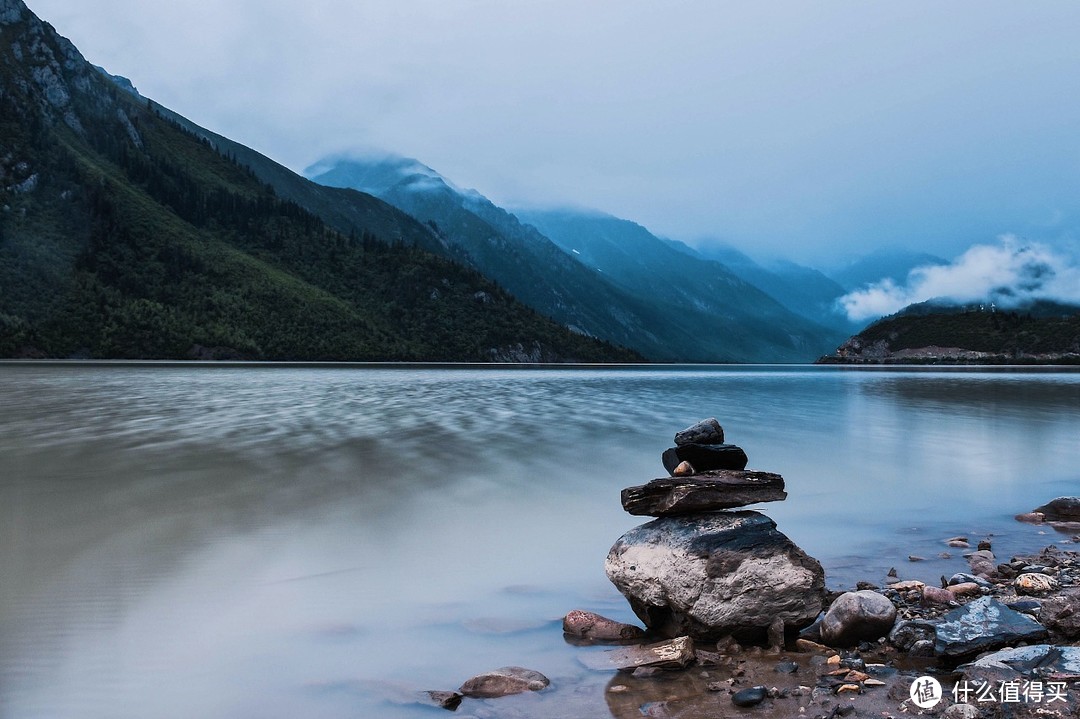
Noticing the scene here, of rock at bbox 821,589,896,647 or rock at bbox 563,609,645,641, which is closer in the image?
rock at bbox 821,589,896,647

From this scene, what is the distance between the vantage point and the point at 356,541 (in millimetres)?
13773

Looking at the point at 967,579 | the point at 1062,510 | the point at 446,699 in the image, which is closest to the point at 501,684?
the point at 446,699

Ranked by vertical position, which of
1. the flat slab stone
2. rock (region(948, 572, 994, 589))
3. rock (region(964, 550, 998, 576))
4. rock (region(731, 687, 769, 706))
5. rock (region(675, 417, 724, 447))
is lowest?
rock (region(731, 687, 769, 706))

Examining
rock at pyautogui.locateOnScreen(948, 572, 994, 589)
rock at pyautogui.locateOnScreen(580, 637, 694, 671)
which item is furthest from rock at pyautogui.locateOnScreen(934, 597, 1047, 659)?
rock at pyautogui.locateOnScreen(580, 637, 694, 671)

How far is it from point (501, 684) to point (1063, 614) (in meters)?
6.69

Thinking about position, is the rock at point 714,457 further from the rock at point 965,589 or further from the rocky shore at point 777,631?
the rock at point 965,589

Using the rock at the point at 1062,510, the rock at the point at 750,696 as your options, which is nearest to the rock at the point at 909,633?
the rock at the point at 750,696

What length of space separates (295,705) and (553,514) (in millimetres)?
9994

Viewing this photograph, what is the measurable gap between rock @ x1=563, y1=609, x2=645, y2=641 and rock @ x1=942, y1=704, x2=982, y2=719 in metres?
3.71

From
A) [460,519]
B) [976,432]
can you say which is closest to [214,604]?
[460,519]

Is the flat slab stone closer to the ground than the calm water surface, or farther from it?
farther from it

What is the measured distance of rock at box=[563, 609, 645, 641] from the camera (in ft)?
30.1

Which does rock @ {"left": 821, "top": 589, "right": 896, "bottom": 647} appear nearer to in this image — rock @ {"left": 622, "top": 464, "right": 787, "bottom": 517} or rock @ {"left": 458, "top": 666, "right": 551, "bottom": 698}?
rock @ {"left": 622, "top": 464, "right": 787, "bottom": 517}

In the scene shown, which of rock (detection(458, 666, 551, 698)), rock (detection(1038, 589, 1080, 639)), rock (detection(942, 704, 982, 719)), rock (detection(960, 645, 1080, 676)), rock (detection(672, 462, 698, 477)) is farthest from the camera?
rock (detection(672, 462, 698, 477))
